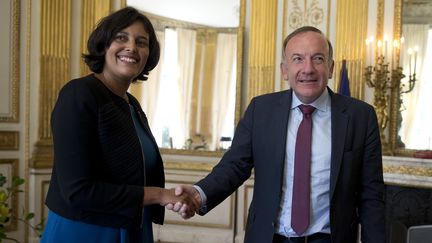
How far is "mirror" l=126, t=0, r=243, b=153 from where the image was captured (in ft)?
15.8

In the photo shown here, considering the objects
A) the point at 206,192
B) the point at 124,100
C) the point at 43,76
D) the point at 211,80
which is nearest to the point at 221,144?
the point at 211,80

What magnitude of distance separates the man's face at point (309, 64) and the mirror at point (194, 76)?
2.91 metres

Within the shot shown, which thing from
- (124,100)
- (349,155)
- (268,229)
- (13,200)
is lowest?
(13,200)

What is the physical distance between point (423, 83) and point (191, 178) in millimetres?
2537

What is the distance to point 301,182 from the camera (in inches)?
69.1

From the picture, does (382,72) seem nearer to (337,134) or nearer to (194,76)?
(194,76)

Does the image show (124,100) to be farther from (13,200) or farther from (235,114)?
(13,200)

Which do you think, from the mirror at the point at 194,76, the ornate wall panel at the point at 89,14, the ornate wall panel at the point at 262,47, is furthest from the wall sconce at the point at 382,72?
the ornate wall panel at the point at 89,14

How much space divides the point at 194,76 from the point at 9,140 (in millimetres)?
2029

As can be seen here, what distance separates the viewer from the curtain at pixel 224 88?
4.80m

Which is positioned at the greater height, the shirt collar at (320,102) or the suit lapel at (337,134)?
the shirt collar at (320,102)

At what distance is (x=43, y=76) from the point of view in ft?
15.1

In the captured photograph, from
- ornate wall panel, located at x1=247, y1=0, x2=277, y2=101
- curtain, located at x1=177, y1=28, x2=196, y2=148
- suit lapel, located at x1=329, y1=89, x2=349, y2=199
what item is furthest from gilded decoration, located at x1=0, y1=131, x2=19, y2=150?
suit lapel, located at x1=329, y1=89, x2=349, y2=199

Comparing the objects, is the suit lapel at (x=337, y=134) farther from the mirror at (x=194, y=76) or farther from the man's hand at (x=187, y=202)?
the mirror at (x=194, y=76)
